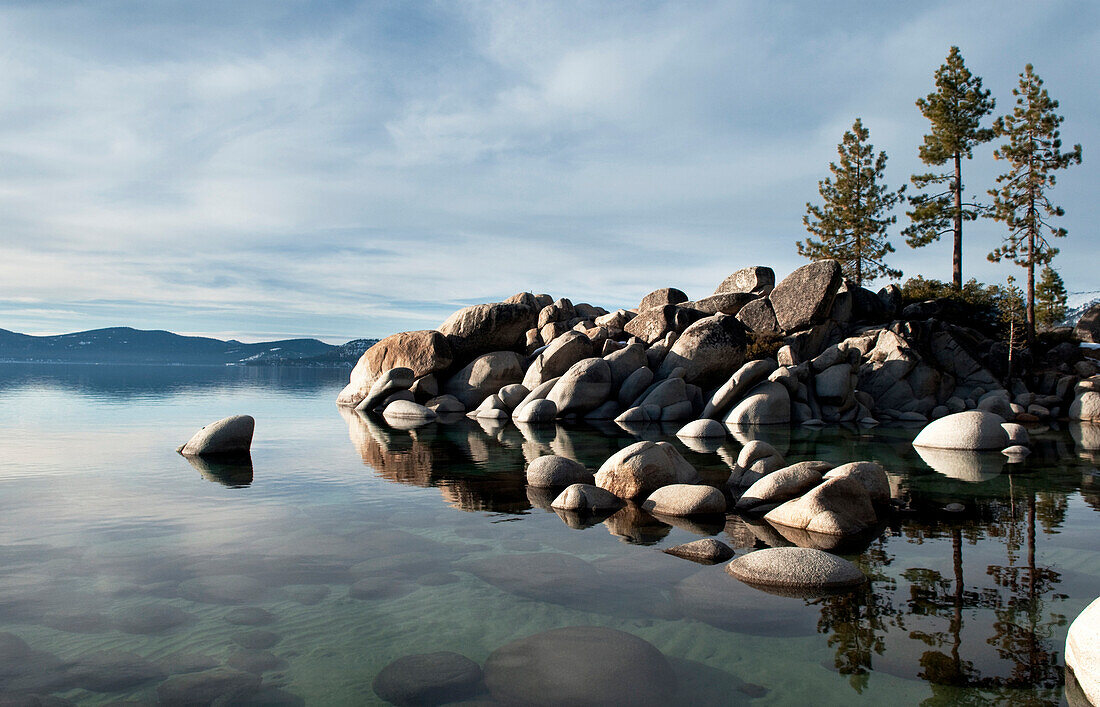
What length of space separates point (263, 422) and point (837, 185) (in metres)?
40.9

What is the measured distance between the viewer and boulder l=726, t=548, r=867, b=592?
7.53 meters

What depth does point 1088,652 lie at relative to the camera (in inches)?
196

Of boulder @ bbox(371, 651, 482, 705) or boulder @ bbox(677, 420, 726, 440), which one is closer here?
boulder @ bbox(371, 651, 482, 705)

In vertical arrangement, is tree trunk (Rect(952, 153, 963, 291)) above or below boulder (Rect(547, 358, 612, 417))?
above

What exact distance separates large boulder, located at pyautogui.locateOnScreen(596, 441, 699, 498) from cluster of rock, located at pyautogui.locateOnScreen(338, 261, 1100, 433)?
14556mm

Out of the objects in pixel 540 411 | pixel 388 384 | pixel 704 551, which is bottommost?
pixel 704 551

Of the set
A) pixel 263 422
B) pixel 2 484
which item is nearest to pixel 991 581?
pixel 2 484

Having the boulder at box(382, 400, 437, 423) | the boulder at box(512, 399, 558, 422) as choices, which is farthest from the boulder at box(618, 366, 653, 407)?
the boulder at box(382, 400, 437, 423)

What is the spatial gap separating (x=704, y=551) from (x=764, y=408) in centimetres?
1949

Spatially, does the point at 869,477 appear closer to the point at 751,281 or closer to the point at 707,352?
the point at 707,352

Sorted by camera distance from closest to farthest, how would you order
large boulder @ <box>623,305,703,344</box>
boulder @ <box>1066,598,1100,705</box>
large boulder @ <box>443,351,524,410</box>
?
1. boulder @ <box>1066,598,1100,705</box>
2. large boulder @ <box>623,305,703,344</box>
3. large boulder @ <box>443,351,524,410</box>

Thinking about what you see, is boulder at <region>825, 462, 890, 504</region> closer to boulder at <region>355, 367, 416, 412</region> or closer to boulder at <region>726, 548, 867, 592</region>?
boulder at <region>726, 548, 867, 592</region>

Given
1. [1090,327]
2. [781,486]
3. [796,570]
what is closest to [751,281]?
[1090,327]

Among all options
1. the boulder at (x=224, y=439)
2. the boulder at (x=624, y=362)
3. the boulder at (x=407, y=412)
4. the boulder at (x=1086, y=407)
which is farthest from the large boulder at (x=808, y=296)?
the boulder at (x=224, y=439)
